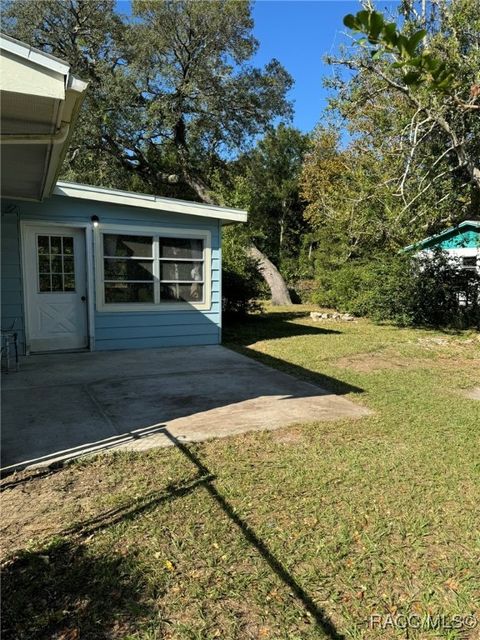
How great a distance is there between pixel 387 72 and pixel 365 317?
731 cm

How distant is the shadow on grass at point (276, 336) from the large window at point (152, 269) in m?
1.37

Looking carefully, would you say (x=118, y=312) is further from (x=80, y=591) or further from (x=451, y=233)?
(x=451, y=233)

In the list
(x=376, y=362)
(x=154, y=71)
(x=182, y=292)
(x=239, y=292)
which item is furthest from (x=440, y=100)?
(x=154, y=71)

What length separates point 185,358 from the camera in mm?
7227

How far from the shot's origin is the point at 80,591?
2.06 m

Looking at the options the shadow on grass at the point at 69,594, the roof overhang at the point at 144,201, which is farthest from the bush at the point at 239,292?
the shadow on grass at the point at 69,594

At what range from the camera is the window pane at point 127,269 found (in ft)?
25.2

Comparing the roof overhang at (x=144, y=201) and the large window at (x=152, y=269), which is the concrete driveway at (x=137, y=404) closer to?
the large window at (x=152, y=269)

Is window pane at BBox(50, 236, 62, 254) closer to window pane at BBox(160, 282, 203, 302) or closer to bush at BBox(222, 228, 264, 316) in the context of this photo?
window pane at BBox(160, 282, 203, 302)

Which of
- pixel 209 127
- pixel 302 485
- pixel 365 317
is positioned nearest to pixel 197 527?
pixel 302 485

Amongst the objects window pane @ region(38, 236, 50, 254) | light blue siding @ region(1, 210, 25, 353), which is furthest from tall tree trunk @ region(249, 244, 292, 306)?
light blue siding @ region(1, 210, 25, 353)

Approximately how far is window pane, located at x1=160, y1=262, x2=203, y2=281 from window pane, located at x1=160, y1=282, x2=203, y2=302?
0.14 metres

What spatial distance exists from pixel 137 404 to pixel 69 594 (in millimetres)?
2705

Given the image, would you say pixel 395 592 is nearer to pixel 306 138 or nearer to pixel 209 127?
pixel 209 127
